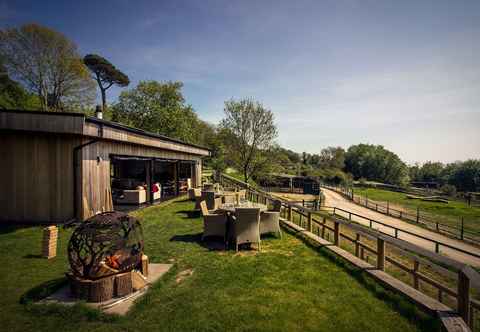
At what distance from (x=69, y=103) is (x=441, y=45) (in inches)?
1245

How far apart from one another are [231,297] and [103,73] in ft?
140

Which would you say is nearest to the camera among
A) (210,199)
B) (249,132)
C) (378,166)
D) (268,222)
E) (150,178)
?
(268,222)

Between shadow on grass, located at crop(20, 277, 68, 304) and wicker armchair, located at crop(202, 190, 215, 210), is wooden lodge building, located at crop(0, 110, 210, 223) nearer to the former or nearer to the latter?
shadow on grass, located at crop(20, 277, 68, 304)

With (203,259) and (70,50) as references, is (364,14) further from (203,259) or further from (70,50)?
(70,50)

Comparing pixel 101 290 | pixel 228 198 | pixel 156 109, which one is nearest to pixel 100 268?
pixel 101 290

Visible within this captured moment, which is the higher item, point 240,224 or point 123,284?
point 240,224

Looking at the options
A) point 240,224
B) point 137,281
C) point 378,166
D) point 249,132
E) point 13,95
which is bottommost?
point 137,281

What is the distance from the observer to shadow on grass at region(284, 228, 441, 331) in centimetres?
286

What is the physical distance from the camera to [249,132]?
22.7 m

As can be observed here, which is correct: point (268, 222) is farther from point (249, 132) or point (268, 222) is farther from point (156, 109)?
point (156, 109)

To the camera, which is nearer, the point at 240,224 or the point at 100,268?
the point at 100,268

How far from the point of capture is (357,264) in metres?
4.52

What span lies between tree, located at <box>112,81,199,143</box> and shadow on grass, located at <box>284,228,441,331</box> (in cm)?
2588

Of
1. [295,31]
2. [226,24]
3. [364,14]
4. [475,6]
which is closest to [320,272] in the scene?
[475,6]
